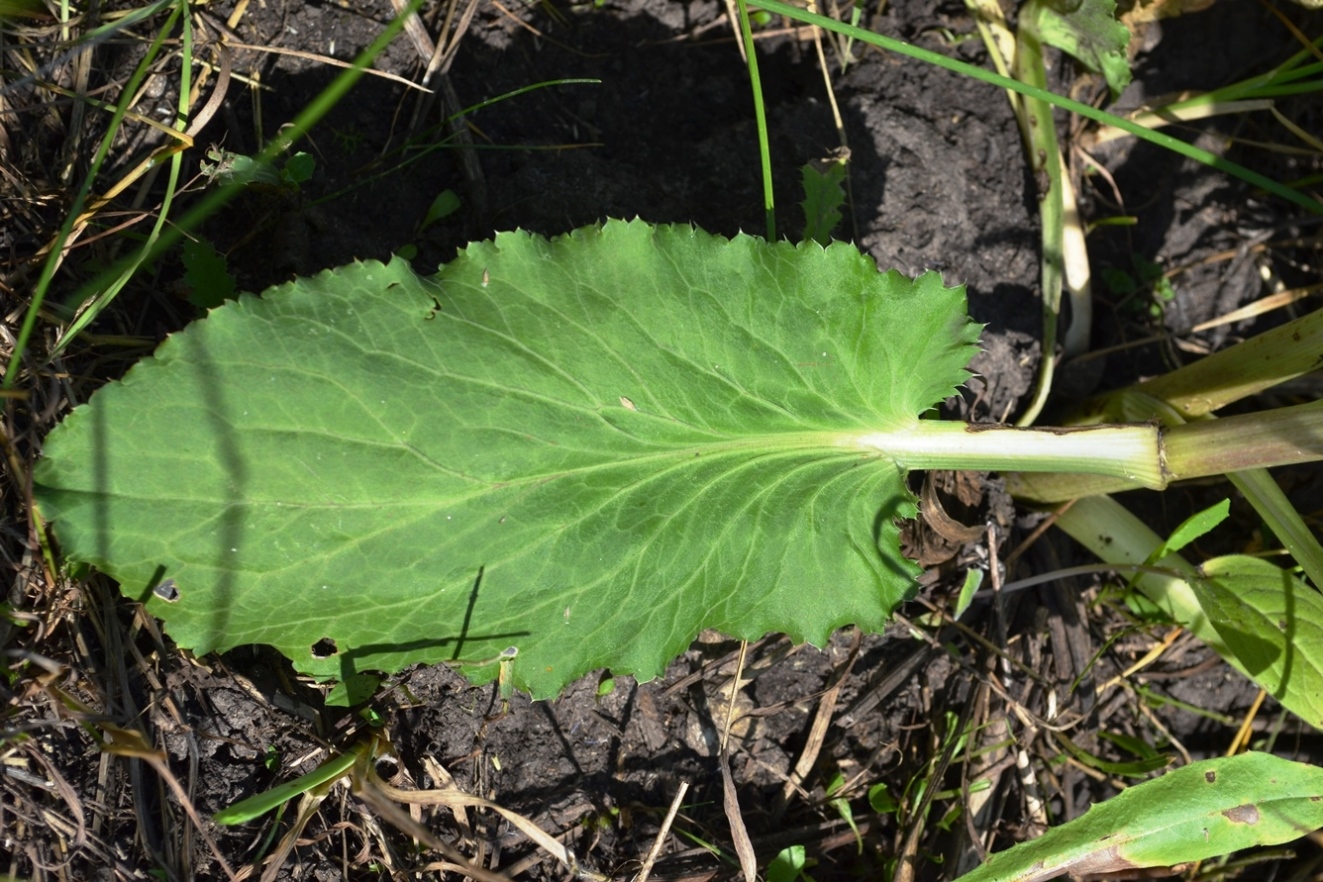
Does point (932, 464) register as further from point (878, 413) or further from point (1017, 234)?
point (1017, 234)

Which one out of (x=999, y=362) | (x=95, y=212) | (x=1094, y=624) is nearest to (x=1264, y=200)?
(x=999, y=362)

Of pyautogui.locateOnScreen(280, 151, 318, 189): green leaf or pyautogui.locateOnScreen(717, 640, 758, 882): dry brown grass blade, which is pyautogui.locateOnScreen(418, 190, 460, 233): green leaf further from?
pyautogui.locateOnScreen(717, 640, 758, 882): dry brown grass blade

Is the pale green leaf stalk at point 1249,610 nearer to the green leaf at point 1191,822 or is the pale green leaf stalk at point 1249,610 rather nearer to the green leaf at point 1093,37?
the green leaf at point 1191,822

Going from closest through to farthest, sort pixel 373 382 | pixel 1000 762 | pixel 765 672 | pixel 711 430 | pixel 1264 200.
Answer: pixel 373 382, pixel 711 430, pixel 765 672, pixel 1000 762, pixel 1264 200

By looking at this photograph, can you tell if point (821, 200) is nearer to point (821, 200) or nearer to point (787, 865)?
point (821, 200)

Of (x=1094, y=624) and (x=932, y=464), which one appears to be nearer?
(x=932, y=464)

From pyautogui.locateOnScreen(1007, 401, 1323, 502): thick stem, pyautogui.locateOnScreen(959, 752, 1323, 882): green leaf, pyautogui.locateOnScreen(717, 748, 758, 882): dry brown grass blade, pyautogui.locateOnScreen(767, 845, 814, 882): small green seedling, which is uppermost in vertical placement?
pyautogui.locateOnScreen(1007, 401, 1323, 502): thick stem

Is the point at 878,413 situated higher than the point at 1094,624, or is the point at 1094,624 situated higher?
the point at 878,413

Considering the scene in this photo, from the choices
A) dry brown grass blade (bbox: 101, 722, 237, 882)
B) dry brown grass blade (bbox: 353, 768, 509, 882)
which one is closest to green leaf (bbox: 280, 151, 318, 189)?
dry brown grass blade (bbox: 101, 722, 237, 882)
